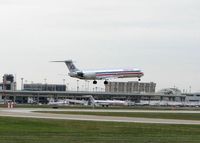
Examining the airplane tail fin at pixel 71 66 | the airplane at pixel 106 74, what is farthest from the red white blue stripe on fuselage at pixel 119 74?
the airplane tail fin at pixel 71 66

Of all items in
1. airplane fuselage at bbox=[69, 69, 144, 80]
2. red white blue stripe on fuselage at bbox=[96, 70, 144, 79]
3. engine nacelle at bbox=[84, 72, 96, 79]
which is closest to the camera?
engine nacelle at bbox=[84, 72, 96, 79]

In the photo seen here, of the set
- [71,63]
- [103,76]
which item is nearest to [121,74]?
[103,76]

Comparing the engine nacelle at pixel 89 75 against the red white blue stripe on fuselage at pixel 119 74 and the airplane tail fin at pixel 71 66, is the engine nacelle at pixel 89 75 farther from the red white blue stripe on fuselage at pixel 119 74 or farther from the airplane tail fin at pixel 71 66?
the airplane tail fin at pixel 71 66

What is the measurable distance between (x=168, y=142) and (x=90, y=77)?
290 feet

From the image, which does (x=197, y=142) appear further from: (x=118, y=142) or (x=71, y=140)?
(x=71, y=140)

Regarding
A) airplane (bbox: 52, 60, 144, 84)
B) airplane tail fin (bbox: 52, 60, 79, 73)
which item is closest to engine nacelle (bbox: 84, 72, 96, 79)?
airplane (bbox: 52, 60, 144, 84)

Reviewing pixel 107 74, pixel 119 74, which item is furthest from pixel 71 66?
pixel 119 74

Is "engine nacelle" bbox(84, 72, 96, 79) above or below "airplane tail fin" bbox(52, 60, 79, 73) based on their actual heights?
below

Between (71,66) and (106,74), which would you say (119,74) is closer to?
(106,74)

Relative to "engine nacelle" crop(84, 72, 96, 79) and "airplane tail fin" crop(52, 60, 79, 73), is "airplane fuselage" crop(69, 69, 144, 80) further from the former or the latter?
"airplane tail fin" crop(52, 60, 79, 73)

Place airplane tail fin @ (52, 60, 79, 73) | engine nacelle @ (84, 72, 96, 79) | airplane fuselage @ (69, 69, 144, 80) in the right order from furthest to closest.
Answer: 1. airplane tail fin @ (52, 60, 79, 73)
2. airplane fuselage @ (69, 69, 144, 80)
3. engine nacelle @ (84, 72, 96, 79)

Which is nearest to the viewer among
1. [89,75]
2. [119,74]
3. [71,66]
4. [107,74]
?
[89,75]

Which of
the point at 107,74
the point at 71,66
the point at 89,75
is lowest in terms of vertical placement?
the point at 89,75

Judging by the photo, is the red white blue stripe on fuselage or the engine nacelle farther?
the red white blue stripe on fuselage
